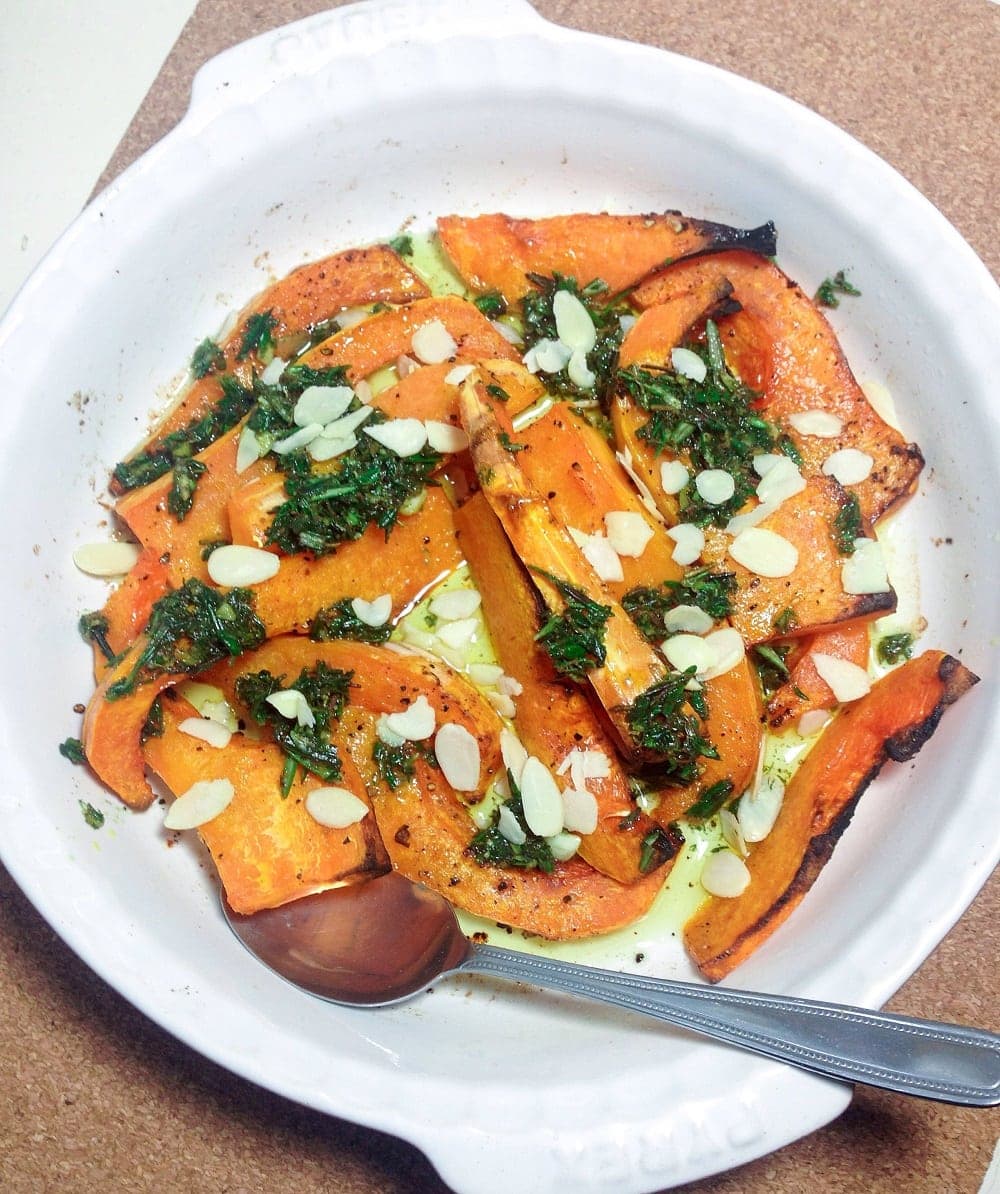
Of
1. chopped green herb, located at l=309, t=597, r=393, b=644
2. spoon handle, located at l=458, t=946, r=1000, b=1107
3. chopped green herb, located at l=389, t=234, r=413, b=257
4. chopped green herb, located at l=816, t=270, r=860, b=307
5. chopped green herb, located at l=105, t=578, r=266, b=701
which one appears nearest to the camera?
spoon handle, located at l=458, t=946, r=1000, b=1107

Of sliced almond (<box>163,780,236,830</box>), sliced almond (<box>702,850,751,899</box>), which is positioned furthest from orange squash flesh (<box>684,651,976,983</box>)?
sliced almond (<box>163,780,236,830</box>)

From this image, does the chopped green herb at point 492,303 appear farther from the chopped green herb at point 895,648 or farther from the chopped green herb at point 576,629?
the chopped green herb at point 895,648

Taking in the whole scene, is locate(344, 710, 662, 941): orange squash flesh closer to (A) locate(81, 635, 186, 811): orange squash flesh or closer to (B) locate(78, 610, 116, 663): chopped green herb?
(A) locate(81, 635, 186, 811): orange squash flesh

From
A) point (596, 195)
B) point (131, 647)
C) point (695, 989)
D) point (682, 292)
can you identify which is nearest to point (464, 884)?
point (695, 989)

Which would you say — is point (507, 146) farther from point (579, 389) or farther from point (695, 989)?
point (695, 989)

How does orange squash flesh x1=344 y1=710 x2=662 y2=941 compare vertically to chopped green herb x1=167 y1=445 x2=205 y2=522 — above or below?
below

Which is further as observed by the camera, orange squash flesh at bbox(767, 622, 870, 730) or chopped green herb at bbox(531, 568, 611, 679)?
orange squash flesh at bbox(767, 622, 870, 730)
